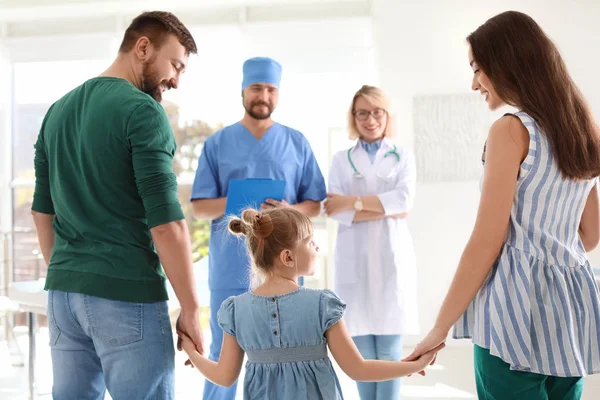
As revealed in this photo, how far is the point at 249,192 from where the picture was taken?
8.07 feet

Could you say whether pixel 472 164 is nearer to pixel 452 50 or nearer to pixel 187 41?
pixel 452 50

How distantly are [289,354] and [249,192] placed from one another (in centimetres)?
106

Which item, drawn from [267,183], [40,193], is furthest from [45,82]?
[40,193]

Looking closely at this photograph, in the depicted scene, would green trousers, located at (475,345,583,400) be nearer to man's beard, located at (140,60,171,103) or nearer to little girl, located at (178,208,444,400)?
little girl, located at (178,208,444,400)

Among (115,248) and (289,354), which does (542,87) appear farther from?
(115,248)

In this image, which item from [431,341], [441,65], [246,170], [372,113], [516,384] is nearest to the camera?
[516,384]

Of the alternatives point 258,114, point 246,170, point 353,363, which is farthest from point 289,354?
point 258,114

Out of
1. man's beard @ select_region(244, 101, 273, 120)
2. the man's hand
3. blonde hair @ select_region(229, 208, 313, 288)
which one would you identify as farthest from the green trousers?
man's beard @ select_region(244, 101, 273, 120)

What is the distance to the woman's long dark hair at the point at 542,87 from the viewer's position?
1.31 meters

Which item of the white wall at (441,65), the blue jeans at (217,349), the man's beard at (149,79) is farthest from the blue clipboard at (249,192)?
the white wall at (441,65)

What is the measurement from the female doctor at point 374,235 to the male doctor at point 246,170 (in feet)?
0.58

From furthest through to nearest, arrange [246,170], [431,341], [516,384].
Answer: [246,170], [431,341], [516,384]

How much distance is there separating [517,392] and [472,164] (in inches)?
144

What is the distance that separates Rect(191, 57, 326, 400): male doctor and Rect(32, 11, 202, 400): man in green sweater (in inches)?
42.1
